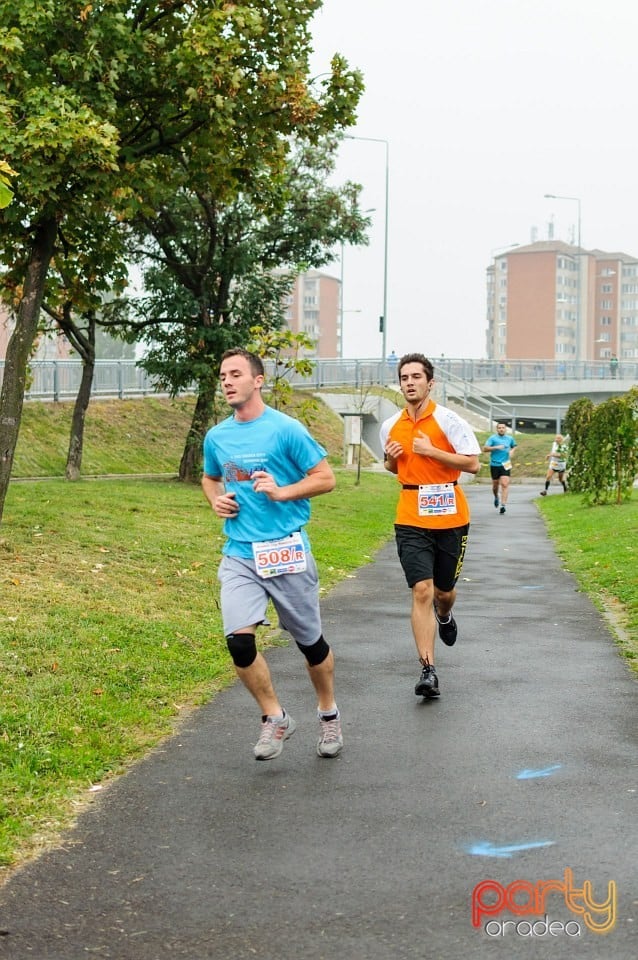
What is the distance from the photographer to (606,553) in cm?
1636

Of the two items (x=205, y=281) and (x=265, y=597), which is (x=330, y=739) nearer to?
(x=265, y=597)

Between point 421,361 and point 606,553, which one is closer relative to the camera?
point 421,361

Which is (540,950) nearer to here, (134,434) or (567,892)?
(567,892)

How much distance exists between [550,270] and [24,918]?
478 ft

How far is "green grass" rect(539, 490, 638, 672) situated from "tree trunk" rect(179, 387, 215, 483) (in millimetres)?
7372

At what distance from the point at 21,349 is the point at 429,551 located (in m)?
7.26

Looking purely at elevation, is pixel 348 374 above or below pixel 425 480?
above

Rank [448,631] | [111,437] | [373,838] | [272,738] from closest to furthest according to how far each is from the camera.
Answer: [373,838]
[272,738]
[448,631]
[111,437]

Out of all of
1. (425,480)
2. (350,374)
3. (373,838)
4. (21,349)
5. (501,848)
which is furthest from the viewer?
(350,374)

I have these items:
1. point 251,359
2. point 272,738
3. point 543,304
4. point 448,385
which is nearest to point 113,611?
point 272,738

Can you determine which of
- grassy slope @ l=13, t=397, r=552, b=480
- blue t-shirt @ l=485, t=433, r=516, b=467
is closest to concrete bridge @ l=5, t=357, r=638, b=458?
grassy slope @ l=13, t=397, r=552, b=480

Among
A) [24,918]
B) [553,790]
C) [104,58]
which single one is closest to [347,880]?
[24,918]

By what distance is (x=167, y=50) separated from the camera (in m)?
14.9

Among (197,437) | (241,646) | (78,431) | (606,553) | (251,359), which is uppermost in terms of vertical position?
(251,359)
